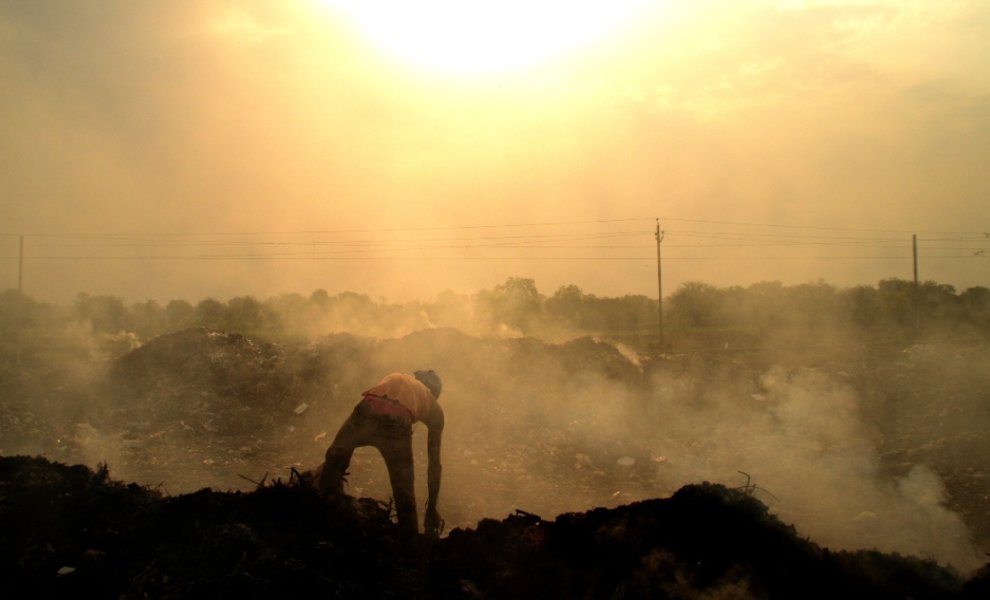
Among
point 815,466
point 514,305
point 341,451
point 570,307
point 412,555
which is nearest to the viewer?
point 412,555

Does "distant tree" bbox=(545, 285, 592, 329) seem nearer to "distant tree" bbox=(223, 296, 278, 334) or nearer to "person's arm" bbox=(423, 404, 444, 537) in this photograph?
"distant tree" bbox=(223, 296, 278, 334)

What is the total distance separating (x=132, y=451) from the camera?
12375mm

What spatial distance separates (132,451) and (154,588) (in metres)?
9.27

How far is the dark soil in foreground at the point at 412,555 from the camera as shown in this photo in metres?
4.36

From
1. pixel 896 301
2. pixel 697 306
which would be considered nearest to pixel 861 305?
pixel 896 301

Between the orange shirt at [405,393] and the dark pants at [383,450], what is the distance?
160 mm

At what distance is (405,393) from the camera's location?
22.0ft

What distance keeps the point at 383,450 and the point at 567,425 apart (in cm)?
779

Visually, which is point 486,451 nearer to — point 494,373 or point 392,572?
point 494,373

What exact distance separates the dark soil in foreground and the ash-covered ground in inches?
176

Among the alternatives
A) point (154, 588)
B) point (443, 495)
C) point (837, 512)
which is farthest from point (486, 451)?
point (154, 588)

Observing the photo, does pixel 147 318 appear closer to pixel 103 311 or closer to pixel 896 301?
pixel 103 311

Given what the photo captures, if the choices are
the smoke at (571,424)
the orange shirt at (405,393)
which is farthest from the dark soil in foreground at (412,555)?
the smoke at (571,424)

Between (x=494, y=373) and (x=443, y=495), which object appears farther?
(x=494, y=373)
